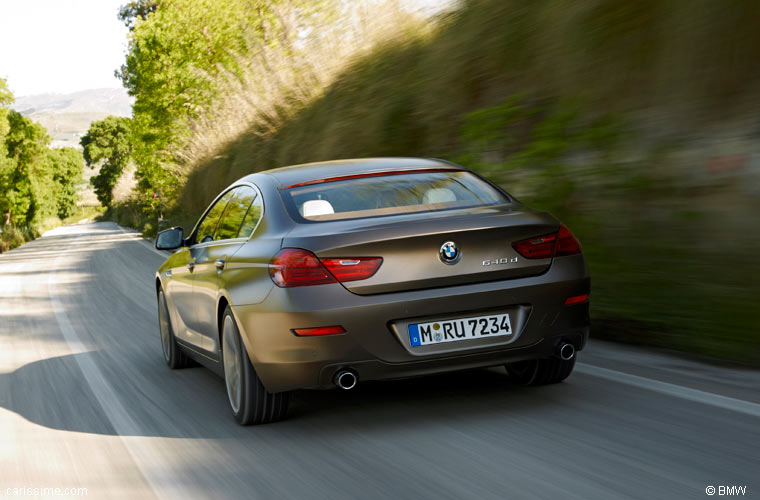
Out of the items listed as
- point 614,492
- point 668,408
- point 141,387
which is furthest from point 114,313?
point 614,492

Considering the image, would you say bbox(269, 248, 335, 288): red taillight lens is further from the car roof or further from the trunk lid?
the car roof

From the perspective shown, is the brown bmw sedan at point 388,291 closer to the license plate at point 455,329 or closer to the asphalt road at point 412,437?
the license plate at point 455,329

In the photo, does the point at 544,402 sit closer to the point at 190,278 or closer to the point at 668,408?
the point at 668,408

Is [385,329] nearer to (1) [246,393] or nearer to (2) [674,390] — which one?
(1) [246,393]

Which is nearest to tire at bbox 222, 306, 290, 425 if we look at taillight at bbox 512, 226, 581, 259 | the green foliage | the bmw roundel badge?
the bmw roundel badge

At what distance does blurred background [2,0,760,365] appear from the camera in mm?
6621

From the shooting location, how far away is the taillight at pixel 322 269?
15.9ft

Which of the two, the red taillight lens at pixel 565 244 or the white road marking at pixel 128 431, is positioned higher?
the red taillight lens at pixel 565 244

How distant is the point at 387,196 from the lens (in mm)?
5656

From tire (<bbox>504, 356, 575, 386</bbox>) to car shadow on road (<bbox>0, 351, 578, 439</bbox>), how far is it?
7cm

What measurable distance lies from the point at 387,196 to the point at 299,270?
99 centimetres

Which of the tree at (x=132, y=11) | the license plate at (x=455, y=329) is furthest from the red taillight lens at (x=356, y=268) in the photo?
the tree at (x=132, y=11)

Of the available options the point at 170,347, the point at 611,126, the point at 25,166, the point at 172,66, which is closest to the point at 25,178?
the point at 25,166

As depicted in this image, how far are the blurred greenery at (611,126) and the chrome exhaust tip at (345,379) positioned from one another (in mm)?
2694
